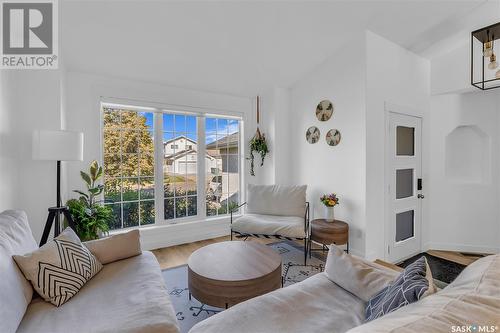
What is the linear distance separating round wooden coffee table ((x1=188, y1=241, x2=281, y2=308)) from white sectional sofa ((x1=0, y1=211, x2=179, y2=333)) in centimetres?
31

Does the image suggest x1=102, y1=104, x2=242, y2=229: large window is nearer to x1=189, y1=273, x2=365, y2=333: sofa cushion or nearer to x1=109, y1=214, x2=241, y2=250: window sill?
x1=109, y1=214, x2=241, y2=250: window sill

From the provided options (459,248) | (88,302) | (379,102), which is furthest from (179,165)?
(459,248)

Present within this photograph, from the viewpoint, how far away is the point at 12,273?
1285 mm

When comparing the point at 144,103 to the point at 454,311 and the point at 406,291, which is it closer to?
the point at 406,291

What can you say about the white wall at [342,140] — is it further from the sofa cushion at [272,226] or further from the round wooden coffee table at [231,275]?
the round wooden coffee table at [231,275]

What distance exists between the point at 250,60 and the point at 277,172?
1780mm

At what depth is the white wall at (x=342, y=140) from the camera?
10.0 ft

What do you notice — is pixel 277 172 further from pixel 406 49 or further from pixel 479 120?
pixel 479 120

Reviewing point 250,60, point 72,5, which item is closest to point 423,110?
point 250,60

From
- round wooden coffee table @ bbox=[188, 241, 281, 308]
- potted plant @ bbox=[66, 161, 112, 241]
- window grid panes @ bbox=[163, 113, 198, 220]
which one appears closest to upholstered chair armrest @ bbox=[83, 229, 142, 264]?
round wooden coffee table @ bbox=[188, 241, 281, 308]

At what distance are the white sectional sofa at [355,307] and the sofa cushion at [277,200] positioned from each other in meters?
1.96

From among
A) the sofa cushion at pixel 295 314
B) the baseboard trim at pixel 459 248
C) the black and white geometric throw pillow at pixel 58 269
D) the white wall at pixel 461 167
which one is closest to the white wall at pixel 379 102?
the white wall at pixel 461 167

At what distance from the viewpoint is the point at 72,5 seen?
2.22m

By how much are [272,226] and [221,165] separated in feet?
5.21
